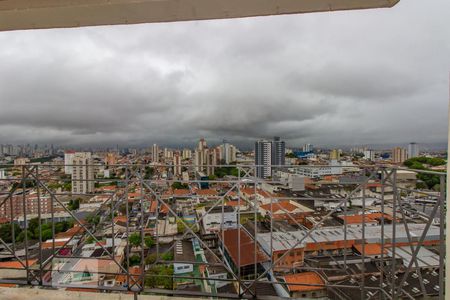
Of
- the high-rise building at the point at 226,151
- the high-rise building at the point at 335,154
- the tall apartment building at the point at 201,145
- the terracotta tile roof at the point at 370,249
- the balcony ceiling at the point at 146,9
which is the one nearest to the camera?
the balcony ceiling at the point at 146,9

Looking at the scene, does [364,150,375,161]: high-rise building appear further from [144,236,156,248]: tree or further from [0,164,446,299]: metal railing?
[144,236,156,248]: tree

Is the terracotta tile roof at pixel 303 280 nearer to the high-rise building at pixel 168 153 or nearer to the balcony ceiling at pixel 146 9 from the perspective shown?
the balcony ceiling at pixel 146 9

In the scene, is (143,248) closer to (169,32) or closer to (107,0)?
(107,0)

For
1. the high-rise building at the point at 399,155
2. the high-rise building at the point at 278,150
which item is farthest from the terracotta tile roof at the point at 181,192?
the high-rise building at the point at 399,155

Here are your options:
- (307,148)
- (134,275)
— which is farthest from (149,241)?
(307,148)

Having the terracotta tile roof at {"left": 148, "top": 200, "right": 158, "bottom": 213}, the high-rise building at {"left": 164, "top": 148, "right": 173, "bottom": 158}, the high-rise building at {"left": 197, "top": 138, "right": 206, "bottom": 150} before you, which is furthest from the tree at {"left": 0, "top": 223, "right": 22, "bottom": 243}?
the high-rise building at {"left": 197, "top": 138, "right": 206, "bottom": 150}

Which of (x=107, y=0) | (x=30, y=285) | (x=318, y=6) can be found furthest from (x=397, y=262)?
(x=30, y=285)
